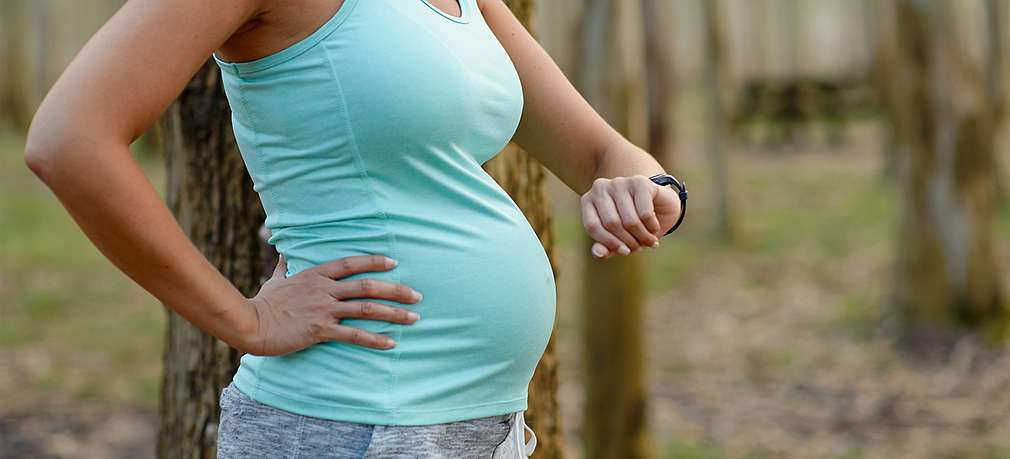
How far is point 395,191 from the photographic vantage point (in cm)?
→ 137

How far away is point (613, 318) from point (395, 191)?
358cm

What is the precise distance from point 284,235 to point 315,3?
34 cm

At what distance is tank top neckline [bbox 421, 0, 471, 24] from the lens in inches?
55.3

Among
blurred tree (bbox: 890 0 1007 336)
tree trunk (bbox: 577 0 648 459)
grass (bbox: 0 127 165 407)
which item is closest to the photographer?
tree trunk (bbox: 577 0 648 459)

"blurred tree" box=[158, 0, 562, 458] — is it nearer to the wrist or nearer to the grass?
the wrist

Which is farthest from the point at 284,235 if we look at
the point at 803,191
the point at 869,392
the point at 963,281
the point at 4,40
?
the point at 4,40

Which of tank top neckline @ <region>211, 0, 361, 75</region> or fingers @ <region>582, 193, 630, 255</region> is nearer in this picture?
tank top neckline @ <region>211, 0, 361, 75</region>

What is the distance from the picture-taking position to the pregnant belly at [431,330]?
4.50 ft

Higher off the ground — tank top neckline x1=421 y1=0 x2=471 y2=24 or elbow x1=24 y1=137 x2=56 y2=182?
tank top neckline x1=421 y1=0 x2=471 y2=24

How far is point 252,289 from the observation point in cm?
254

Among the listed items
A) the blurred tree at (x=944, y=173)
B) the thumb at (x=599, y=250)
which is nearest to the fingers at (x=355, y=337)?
the thumb at (x=599, y=250)

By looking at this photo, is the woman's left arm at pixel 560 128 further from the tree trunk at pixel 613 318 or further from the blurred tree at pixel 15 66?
the blurred tree at pixel 15 66

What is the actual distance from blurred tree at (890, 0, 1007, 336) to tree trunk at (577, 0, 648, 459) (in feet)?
8.94

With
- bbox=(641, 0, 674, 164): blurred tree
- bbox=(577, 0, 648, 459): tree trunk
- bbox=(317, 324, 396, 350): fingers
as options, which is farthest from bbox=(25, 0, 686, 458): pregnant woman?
bbox=(641, 0, 674, 164): blurred tree
